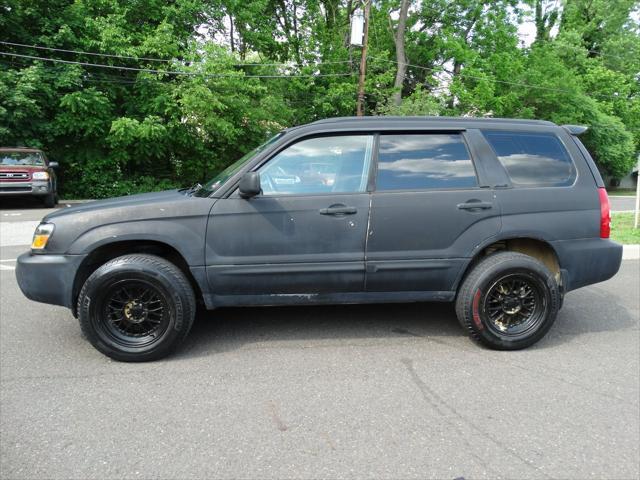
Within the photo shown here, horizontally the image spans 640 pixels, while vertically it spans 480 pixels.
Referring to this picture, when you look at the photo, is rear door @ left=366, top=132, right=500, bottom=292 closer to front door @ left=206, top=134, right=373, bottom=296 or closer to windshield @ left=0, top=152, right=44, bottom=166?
front door @ left=206, top=134, right=373, bottom=296

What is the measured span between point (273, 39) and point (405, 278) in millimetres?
24702

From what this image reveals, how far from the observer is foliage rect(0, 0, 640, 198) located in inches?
733

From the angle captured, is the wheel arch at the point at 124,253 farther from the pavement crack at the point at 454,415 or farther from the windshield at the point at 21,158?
the windshield at the point at 21,158

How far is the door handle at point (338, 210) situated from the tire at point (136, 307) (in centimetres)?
119

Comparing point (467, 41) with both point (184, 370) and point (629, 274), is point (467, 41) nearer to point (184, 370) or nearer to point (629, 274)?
point (629, 274)

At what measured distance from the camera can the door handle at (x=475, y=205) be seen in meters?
3.81

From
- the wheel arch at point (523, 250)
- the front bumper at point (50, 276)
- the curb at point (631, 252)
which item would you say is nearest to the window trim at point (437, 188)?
the wheel arch at point (523, 250)

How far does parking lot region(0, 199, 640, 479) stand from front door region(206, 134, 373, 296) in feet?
1.93

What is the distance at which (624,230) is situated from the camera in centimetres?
1084

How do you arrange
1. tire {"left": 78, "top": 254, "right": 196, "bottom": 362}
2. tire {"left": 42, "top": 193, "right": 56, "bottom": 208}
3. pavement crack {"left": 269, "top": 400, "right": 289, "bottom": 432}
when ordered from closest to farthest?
pavement crack {"left": 269, "top": 400, "right": 289, "bottom": 432} < tire {"left": 78, "top": 254, "right": 196, "bottom": 362} < tire {"left": 42, "top": 193, "right": 56, "bottom": 208}

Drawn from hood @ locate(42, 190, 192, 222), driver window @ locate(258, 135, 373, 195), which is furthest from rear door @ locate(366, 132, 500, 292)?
hood @ locate(42, 190, 192, 222)

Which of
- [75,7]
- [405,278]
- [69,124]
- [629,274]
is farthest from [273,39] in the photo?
[405,278]

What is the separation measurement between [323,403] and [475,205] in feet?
6.46

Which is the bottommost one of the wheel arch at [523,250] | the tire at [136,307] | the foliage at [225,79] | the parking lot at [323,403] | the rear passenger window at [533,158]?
the parking lot at [323,403]
